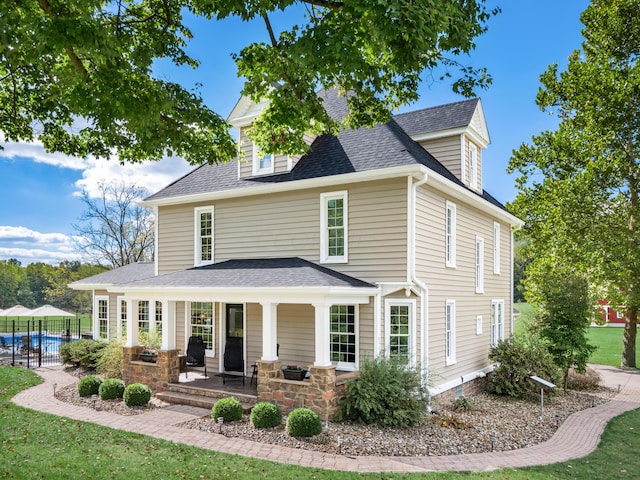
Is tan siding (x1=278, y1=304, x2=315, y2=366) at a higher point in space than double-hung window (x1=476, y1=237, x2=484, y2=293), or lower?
lower

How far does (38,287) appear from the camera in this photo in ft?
191

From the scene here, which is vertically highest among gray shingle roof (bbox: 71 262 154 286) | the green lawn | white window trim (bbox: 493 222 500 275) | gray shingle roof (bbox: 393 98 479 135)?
gray shingle roof (bbox: 393 98 479 135)

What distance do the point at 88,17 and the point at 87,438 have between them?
7.08 m

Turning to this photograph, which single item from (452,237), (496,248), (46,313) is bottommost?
(46,313)

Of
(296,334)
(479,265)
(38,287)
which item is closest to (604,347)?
(479,265)

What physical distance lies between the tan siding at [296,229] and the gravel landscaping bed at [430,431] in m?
3.58

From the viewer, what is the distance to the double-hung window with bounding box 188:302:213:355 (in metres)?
15.2

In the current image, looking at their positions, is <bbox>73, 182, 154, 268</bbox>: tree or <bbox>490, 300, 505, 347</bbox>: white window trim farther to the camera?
<bbox>73, 182, 154, 268</bbox>: tree

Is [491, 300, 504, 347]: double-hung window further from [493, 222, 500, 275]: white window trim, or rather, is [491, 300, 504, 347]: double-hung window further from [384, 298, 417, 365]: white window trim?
[384, 298, 417, 365]: white window trim

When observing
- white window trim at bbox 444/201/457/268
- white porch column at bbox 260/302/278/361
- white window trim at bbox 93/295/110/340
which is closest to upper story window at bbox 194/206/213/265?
white porch column at bbox 260/302/278/361

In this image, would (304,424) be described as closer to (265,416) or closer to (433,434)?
(265,416)

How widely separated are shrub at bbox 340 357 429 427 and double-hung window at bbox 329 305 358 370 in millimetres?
1357

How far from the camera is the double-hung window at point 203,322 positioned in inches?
599

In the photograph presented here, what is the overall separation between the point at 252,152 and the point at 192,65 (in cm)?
513
